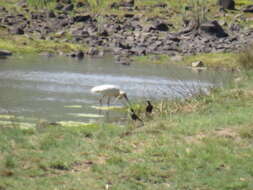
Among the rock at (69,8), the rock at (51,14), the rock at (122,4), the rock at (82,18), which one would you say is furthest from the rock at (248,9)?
the rock at (51,14)

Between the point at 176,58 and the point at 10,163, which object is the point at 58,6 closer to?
the point at 176,58

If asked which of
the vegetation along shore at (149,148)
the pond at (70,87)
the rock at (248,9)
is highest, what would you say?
the vegetation along shore at (149,148)

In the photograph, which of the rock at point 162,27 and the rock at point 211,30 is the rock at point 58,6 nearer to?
the rock at point 162,27

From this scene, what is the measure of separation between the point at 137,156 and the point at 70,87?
26.5 m

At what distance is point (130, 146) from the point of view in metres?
12.3

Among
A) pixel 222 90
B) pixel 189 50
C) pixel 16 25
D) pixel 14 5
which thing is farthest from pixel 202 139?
pixel 14 5

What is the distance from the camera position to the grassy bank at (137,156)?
982 centimetres

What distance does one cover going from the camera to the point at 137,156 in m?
11.5

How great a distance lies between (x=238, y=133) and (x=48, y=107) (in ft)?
47.4

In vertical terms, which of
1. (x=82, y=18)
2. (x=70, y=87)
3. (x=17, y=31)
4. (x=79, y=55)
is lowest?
(x=82, y=18)

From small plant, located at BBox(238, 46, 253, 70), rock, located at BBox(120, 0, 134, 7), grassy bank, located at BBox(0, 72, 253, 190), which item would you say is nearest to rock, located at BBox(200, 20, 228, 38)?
rock, located at BBox(120, 0, 134, 7)

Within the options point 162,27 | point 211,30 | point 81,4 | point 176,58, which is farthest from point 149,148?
point 81,4

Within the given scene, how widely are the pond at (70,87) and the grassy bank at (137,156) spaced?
Answer: 12.4ft

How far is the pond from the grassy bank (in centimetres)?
378
